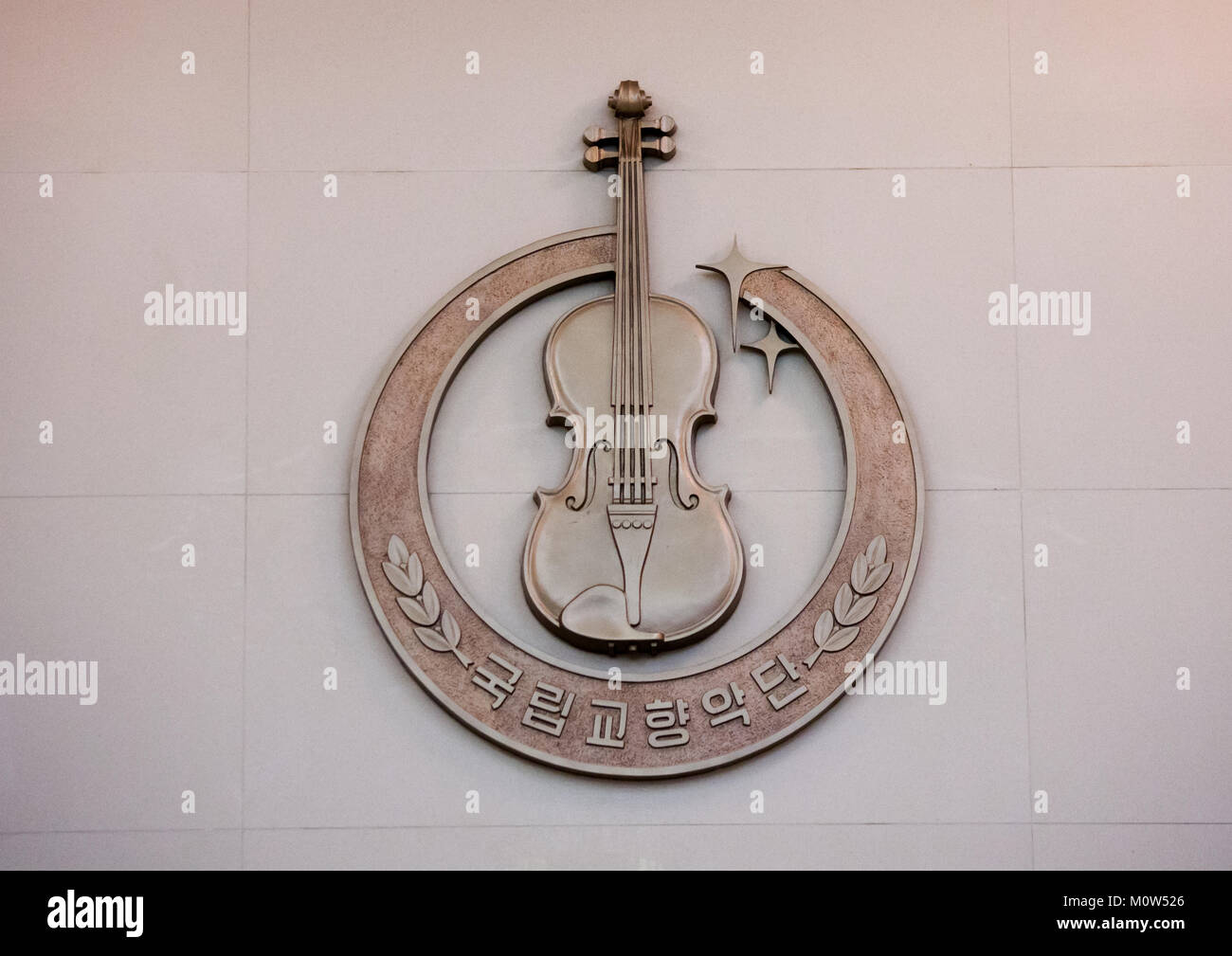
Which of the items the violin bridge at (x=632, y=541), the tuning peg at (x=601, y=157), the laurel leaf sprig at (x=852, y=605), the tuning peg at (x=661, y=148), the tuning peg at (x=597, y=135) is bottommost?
the laurel leaf sprig at (x=852, y=605)

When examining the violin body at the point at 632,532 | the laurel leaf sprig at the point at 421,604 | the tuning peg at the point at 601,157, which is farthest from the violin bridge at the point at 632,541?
the tuning peg at the point at 601,157

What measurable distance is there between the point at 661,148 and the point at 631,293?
0.36 metres

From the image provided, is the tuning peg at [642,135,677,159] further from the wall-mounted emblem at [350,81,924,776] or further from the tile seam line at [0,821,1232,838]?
the tile seam line at [0,821,1232,838]

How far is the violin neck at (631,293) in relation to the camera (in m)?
2.87

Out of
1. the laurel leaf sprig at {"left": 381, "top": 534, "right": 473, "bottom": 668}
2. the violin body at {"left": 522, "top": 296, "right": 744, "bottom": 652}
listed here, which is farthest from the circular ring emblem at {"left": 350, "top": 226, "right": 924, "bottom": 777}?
the violin body at {"left": 522, "top": 296, "right": 744, "bottom": 652}

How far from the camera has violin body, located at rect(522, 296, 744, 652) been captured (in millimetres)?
2818

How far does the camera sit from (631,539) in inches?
111

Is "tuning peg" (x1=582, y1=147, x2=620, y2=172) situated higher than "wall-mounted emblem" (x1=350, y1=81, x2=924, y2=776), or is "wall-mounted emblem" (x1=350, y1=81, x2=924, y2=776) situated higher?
"tuning peg" (x1=582, y1=147, x2=620, y2=172)

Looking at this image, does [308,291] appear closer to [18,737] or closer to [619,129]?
[619,129]

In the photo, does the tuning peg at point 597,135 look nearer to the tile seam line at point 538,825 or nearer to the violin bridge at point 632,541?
the violin bridge at point 632,541

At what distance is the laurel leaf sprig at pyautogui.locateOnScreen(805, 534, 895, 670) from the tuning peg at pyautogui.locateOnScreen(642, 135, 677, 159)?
100 centimetres

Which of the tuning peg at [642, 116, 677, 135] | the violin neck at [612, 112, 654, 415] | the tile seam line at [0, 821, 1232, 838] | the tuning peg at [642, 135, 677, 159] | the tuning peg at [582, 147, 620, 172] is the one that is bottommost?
the tile seam line at [0, 821, 1232, 838]

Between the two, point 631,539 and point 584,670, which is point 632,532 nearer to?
point 631,539
